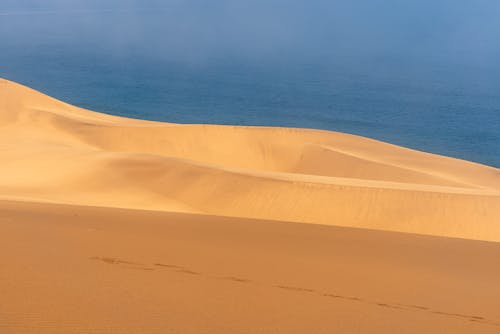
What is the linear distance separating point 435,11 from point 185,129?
184939 mm

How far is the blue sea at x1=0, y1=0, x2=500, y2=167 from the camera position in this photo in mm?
46906

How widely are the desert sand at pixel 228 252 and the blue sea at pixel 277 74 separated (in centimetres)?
2408

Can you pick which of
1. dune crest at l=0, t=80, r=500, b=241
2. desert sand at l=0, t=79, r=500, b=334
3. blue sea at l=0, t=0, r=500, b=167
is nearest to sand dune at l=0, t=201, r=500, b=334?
desert sand at l=0, t=79, r=500, b=334

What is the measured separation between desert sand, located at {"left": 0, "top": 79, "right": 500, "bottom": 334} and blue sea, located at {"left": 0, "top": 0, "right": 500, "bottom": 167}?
24078 mm

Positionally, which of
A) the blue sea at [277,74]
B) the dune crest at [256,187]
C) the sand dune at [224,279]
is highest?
the blue sea at [277,74]

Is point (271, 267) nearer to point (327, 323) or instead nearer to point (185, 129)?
A: point (327, 323)

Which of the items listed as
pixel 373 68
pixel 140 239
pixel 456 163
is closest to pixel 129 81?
pixel 373 68

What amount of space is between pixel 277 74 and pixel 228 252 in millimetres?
64213

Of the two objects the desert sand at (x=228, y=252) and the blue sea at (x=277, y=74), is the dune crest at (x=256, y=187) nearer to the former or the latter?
the desert sand at (x=228, y=252)

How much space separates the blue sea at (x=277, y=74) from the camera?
46.9 m

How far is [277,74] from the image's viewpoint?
233 feet

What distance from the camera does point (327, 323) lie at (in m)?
5.50

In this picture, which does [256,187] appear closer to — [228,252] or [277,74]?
[228,252]

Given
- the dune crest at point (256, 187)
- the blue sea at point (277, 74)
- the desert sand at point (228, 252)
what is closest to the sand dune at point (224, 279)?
the desert sand at point (228, 252)
